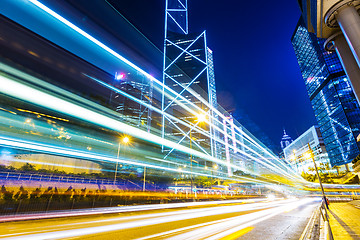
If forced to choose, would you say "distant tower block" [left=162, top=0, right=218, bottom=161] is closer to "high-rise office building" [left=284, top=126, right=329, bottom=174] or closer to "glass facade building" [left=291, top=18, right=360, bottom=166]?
"glass facade building" [left=291, top=18, right=360, bottom=166]

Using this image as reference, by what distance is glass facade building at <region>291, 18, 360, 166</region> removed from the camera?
61.7 meters

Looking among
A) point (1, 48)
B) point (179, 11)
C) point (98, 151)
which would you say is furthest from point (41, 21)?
point (179, 11)

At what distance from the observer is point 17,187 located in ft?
24.9

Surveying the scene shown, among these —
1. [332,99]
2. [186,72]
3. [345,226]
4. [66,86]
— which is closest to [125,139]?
[66,86]

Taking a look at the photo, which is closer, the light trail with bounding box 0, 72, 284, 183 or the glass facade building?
the light trail with bounding box 0, 72, 284, 183

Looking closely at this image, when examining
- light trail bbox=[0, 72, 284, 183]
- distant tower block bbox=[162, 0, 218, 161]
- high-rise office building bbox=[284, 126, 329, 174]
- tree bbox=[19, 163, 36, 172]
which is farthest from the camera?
high-rise office building bbox=[284, 126, 329, 174]

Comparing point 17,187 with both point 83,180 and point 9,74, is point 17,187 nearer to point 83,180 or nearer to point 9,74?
point 83,180

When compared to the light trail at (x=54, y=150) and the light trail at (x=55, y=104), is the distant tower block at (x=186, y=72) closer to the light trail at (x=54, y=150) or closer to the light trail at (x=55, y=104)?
the light trail at (x=54, y=150)

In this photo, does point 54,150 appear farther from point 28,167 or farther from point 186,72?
point 186,72

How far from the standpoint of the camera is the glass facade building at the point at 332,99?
2430 inches

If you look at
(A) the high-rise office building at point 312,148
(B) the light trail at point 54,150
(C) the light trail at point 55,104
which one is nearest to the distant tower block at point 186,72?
(B) the light trail at point 54,150

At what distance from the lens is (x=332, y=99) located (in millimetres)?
70312

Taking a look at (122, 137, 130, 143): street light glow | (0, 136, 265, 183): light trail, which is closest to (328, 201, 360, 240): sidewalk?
(0, 136, 265, 183): light trail

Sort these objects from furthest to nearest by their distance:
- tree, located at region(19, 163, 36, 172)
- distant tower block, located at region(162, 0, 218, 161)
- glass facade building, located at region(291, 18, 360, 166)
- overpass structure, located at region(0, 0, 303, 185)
Answer: glass facade building, located at region(291, 18, 360, 166) → distant tower block, located at region(162, 0, 218, 161) → tree, located at region(19, 163, 36, 172) → overpass structure, located at region(0, 0, 303, 185)
